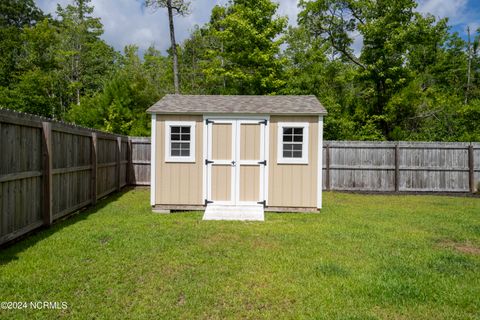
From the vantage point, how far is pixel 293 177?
8484 mm

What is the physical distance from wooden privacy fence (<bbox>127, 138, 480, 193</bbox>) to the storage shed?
4.67 meters

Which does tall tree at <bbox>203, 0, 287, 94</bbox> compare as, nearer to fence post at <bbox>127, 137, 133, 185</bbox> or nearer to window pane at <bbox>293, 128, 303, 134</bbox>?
fence post at <bbox>127, 137, 133, 185</bbox>

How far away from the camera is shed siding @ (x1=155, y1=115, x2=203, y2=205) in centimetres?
855

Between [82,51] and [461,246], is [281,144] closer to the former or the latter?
[461,246]

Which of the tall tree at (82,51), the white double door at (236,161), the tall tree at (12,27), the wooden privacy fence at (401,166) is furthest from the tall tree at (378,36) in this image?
the tall tree at (12,27)

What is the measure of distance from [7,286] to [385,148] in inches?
471

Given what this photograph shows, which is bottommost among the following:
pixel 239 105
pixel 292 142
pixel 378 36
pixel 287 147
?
pixel 287 147

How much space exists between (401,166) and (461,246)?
7.26 metres

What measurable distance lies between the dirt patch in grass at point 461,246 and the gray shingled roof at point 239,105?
3.83 meters

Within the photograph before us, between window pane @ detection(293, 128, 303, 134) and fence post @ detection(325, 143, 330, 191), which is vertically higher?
window pane @ detection(293, 128, 303, 134)

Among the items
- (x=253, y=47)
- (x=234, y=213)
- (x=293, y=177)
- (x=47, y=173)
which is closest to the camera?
(x=47, y=173)

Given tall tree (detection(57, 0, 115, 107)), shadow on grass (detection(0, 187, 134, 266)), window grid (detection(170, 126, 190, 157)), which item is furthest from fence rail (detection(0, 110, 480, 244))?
tall tree (detection(57, 0, 115, 107))

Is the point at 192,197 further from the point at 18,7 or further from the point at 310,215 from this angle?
the point at 18,7

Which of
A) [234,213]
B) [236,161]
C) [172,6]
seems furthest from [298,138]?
[172,6]
